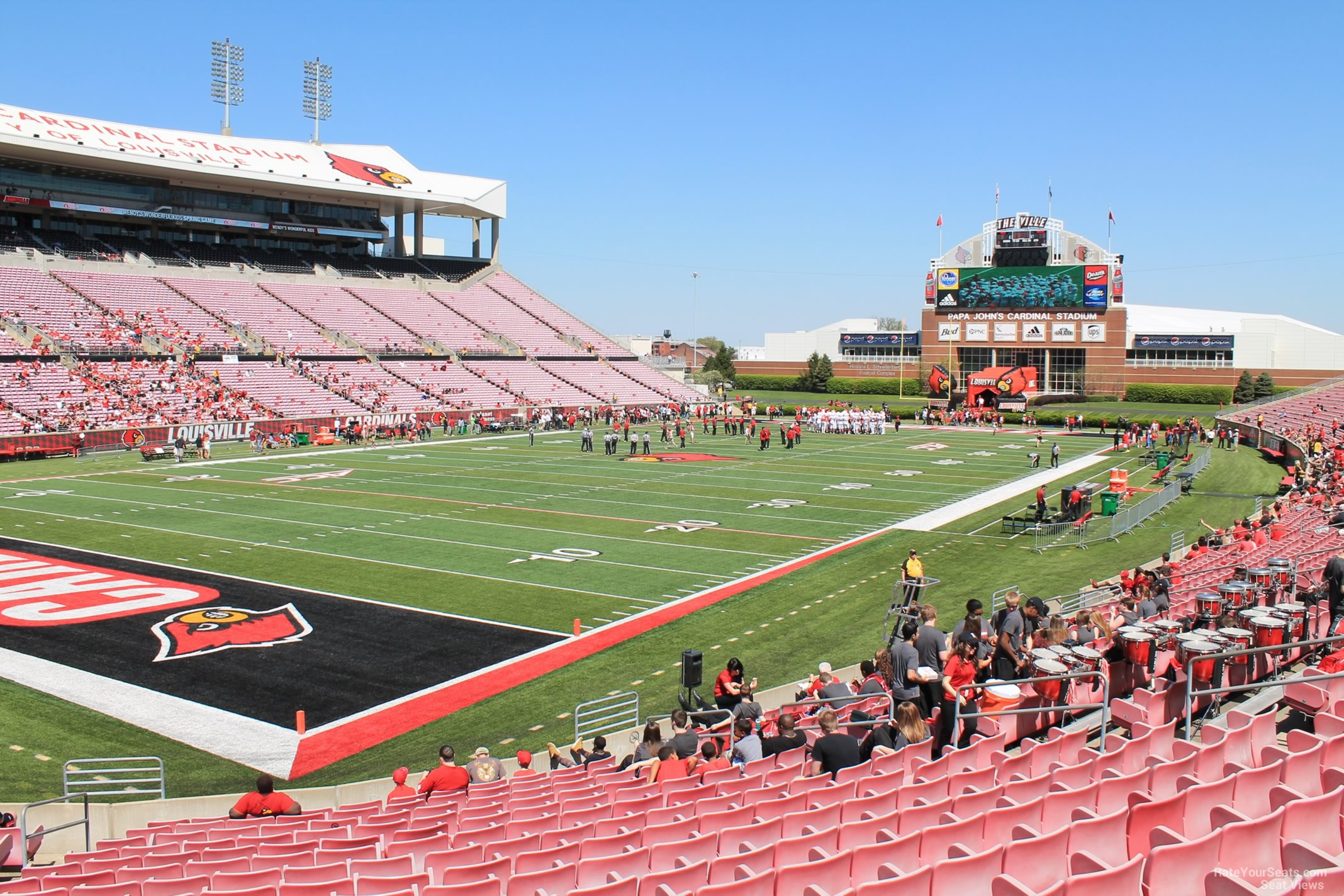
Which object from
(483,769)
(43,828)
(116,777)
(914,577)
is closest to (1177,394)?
(914,577)

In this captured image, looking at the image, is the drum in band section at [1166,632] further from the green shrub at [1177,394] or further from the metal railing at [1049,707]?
the green shrub at [1177,394]

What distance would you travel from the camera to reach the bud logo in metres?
17.5

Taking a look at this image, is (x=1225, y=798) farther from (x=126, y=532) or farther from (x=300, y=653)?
(x=126, y=532)

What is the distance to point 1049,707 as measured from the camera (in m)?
7.90

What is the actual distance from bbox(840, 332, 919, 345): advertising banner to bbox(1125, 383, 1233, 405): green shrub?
58.1 ft

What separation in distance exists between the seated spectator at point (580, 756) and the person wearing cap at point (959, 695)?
3219 mm

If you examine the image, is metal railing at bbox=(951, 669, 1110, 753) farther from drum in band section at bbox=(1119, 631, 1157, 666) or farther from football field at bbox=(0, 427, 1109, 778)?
football field at bbox=(0, 427, 1109, 778)

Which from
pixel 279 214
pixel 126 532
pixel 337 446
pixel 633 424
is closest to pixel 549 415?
pixel 633 424

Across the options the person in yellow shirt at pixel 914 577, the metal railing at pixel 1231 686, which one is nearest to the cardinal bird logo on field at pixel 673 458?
the person in yellow shirt at pixel 914 577

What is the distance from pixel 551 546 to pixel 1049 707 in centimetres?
1653

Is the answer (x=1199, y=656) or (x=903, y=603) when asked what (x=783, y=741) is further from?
(x=903, y=603)

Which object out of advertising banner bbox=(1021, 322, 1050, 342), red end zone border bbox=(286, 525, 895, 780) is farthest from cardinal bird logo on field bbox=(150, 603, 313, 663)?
advertising banner bbox=(1021, 322, 1050, 342)

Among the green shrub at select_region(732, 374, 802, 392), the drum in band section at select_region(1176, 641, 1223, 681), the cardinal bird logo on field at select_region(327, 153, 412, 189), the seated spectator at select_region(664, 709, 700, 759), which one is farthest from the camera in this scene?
the green shrub at select_region(732, 374, 802, 392)

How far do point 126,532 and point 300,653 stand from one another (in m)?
11.2
